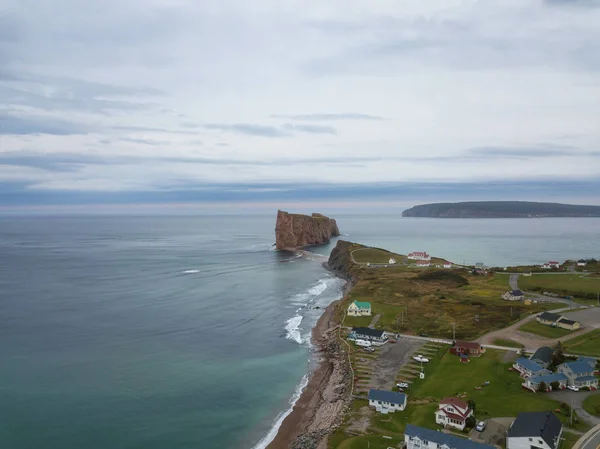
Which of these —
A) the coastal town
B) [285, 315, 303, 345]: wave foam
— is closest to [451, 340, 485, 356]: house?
the coastal town

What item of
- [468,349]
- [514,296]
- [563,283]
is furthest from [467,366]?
[563,283]

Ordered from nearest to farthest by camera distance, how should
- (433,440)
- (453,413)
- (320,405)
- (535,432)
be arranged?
(535,432) < (433,440) < (453,413) < (320,405)

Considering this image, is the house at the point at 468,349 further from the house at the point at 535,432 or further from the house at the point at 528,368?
the house at the point at 535,432

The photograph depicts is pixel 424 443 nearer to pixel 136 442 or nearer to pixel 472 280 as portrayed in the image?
pixel 136 442

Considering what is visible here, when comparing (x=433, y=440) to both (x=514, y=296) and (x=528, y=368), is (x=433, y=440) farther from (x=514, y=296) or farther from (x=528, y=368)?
(x=514, y=296)

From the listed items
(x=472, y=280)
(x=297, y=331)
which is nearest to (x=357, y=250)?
(x=472, y=280)
